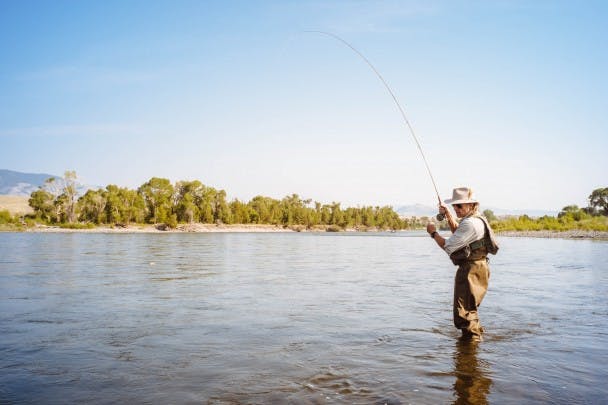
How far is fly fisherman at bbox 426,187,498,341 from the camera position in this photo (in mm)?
6531

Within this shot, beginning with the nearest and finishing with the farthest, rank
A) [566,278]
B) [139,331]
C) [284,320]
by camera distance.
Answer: [139,331] → [284,320] → [566,278]

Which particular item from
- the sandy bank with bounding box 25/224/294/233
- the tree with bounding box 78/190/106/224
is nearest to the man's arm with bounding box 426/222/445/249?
the sandy bank with bounding box 25/224/294/233

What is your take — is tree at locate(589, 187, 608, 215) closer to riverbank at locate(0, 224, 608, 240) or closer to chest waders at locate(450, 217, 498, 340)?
riverbank at locate(0, 224, 608, 240)

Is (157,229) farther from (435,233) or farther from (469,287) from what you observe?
(469,287)

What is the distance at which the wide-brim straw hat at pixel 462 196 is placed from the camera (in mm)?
6707

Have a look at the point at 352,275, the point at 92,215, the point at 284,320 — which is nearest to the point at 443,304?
the point at 284,320

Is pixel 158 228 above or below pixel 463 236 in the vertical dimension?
below

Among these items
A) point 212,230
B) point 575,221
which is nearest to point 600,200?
point 575,221

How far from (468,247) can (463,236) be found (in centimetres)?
22

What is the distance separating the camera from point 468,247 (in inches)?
260

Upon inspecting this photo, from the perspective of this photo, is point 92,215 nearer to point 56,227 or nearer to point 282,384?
point 56,227

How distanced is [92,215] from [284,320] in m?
112

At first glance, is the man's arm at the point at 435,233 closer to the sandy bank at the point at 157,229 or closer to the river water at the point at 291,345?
the river water at the point at 291,345

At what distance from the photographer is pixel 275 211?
157375 mm
